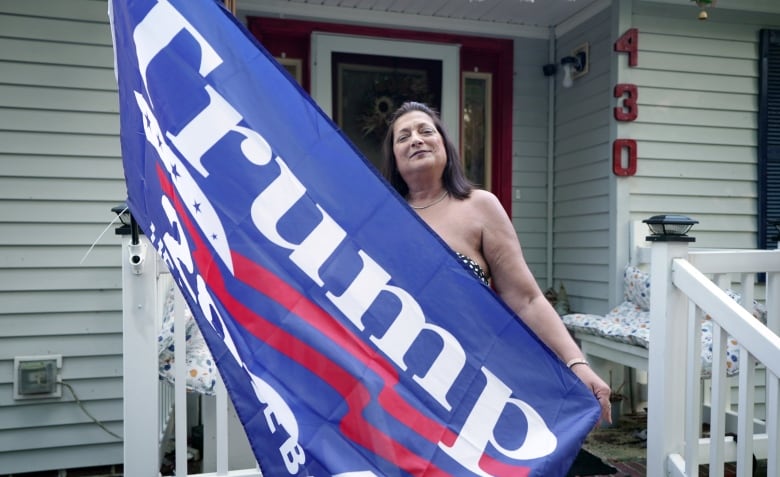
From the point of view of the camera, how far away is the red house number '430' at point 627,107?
389 centimetres

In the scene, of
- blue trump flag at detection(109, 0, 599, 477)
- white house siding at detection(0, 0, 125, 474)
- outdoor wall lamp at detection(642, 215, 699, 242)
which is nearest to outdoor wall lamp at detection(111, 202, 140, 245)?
blue trump flag at detection(109, 0, 599, 477)

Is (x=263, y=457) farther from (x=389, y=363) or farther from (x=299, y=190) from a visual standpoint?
(x=299, y=190)

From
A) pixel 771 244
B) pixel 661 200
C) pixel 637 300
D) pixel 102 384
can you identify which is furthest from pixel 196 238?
pixel 771 244

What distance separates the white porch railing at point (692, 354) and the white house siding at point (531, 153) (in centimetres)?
224

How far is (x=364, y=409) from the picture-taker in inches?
48.1

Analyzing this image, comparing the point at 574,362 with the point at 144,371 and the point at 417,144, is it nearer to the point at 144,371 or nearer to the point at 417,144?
the point at 417,144

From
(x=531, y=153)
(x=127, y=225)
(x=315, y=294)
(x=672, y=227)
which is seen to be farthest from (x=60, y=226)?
(x=531, y=153)

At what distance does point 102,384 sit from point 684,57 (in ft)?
13.5

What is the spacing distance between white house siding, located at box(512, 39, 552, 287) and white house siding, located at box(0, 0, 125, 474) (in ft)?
9.20

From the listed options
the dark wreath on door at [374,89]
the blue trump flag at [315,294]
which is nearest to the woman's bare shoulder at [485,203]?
the blue trump flag at [315,294]

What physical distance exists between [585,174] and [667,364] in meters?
2.26

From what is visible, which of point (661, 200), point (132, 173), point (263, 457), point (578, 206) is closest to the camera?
point (263, 457)

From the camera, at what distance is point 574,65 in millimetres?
4391

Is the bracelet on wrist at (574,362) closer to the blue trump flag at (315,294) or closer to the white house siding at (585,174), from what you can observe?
the blue trump flag at (315,294)
